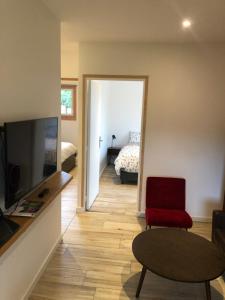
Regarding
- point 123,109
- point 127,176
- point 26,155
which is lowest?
point 127,176

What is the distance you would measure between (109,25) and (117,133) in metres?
4.43

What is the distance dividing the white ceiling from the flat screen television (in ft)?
3.49

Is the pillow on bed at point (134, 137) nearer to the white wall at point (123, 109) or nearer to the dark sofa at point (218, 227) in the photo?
the white wall at point (123, 109)

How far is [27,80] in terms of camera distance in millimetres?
2055

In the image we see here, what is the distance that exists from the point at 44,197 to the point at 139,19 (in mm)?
1935

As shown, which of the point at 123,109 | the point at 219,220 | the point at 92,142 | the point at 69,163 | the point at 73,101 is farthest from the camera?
the point at 123,109

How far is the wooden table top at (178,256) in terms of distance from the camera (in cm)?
191

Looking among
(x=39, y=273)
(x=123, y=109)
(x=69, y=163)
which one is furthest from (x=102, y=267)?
(x=123, y=109)

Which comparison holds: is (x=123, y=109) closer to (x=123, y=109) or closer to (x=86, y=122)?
(x=123, y=109)

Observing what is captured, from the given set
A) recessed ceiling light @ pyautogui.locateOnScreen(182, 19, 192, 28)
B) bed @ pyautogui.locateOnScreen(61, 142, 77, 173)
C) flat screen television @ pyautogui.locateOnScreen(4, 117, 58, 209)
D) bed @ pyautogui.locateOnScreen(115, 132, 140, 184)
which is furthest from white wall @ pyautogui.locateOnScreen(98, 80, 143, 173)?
flat screen television @ pyautogui.locateOnScreen(4, 117, 58, 209)

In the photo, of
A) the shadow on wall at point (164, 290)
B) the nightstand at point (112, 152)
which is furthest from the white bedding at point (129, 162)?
the shadow on wall at point (164, 290)

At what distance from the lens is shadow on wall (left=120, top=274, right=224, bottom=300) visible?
2.32 m

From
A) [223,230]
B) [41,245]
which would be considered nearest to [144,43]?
[223,230]

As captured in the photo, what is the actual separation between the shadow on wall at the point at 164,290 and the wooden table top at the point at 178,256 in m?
0.47
